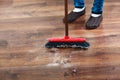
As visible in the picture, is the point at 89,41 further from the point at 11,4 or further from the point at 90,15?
the point at 11,4

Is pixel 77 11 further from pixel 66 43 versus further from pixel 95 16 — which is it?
pixel 66 43

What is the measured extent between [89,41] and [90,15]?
36 cm

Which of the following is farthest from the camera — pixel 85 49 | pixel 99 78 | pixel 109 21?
pixel 109 21

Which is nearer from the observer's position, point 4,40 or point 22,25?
point 4,40

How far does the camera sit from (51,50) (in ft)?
6.02

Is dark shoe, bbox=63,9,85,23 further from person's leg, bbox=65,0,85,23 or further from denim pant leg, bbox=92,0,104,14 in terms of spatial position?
denim pant leg, bbox=92,0,104,14

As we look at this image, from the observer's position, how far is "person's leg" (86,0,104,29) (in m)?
2.04

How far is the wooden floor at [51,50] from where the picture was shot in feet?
5.36

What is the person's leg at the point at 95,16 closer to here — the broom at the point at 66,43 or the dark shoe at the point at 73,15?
the dark shoe at the point at 73,15

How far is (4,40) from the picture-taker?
6.45ft

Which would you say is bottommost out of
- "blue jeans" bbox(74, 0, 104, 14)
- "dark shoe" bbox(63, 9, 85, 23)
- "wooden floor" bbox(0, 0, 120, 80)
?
"wooden floor" bbox(0, 0, 120, 80)

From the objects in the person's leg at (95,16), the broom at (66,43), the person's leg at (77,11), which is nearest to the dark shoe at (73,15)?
the person's leg at (77,11)

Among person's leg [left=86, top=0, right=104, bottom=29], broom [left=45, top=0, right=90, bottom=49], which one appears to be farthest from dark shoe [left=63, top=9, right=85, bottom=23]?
broom [left=45, top=0, right=90, bottom=49]

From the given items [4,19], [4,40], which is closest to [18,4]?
[4,19]
